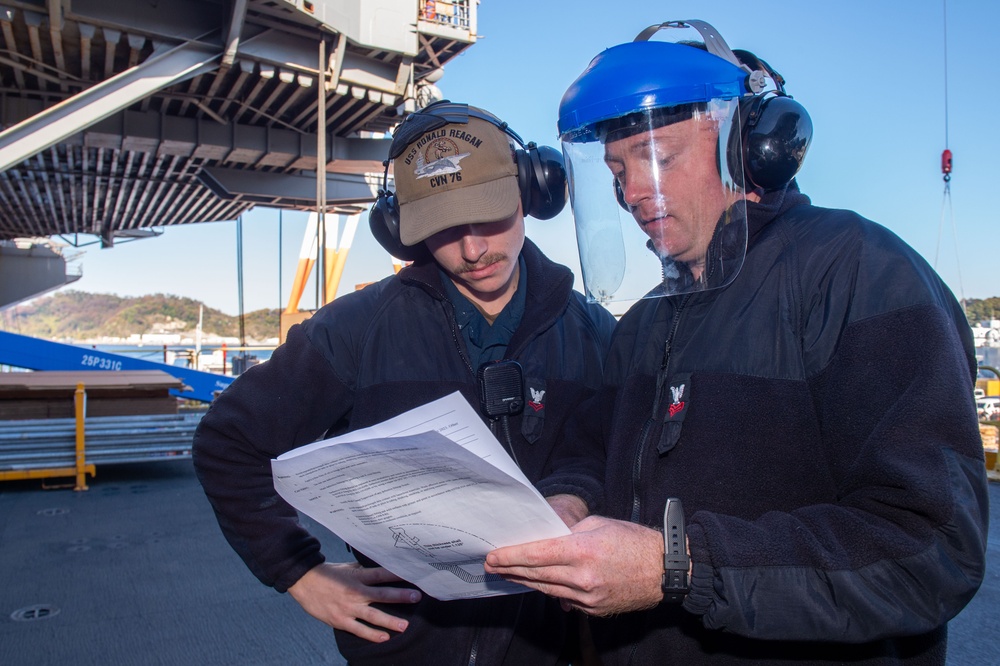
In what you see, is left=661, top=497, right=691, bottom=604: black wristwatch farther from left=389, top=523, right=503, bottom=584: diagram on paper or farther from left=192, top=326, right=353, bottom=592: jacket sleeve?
left=192, top=326, right=353, bottom=592: jacket sleeve

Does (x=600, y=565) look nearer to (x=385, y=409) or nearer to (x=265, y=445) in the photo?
(x=385, y=409)

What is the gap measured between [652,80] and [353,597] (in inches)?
53.4

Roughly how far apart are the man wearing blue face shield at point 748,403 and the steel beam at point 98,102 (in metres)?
9.68

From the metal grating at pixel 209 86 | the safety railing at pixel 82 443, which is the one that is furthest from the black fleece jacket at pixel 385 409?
the metal grating at pixel 209 86

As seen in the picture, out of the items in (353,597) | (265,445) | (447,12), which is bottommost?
(353,597)

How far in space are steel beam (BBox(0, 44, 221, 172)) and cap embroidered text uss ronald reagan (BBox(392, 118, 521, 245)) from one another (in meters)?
9.15

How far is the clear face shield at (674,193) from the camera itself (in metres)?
1.39

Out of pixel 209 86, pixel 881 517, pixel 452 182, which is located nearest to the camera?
pixel 881 517

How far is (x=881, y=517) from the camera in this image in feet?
3.26

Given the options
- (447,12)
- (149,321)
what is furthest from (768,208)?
(149,321)

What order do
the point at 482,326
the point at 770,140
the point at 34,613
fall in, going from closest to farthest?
1. the point at 770,140
2. the point at 482,326
3. the point at 34,613

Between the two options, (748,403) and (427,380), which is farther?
(427,380)

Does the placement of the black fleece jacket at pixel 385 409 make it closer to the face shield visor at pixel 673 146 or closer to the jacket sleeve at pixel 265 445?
the jacket sleeve at pixel 265 445

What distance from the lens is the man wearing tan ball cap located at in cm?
165
